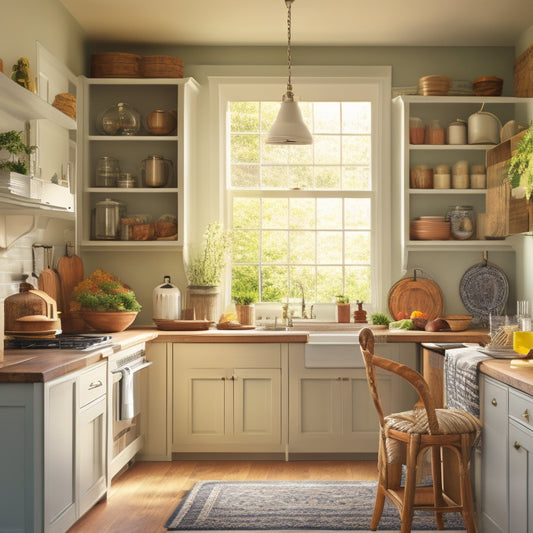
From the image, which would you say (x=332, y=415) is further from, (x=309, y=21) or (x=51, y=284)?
(x=309, y=21)

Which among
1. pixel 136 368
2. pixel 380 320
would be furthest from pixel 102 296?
pixel 380 320

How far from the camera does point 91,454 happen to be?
405 cm

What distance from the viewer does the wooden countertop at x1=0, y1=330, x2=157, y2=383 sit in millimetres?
3146

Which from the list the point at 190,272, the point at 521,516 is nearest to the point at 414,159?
the point at 190,272

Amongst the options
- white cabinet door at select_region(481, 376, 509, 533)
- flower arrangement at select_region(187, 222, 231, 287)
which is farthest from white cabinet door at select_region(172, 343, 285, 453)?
white cabinet door at select_region(481, 376, 509, 533)

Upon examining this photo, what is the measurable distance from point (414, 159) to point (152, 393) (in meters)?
2.70

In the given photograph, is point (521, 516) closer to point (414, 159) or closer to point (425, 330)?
point (425, 330)

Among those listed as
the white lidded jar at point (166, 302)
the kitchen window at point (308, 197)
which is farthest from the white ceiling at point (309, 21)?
the white lidded jar at point (166, 302)

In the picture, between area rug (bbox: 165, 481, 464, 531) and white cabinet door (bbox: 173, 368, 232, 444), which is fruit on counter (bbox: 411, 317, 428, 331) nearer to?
area rug (bbox: 165, 481, 464, 531)

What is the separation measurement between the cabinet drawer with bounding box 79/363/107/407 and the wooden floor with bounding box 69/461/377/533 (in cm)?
64

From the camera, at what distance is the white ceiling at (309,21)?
5.27 metres

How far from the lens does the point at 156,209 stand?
6082mm

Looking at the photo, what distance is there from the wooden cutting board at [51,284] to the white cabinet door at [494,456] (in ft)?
9.14

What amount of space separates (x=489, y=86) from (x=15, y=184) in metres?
3.83
